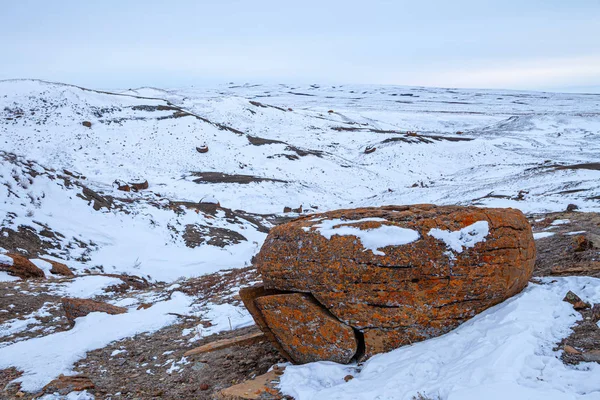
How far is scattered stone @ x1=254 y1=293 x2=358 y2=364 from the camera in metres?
5.29

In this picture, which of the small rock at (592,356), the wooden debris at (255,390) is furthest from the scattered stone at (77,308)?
the small rock at (592,356)

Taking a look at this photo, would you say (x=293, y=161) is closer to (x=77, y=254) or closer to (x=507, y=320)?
(x=77, y=254)

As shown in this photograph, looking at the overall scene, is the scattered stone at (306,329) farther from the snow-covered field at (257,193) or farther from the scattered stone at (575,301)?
the scattered stone at (575,301)

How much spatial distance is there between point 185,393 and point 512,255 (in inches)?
185

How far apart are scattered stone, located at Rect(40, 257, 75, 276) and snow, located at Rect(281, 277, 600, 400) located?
10615 mm

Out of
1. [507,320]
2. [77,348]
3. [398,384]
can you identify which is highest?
[507,320]

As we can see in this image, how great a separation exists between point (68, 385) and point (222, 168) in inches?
1341

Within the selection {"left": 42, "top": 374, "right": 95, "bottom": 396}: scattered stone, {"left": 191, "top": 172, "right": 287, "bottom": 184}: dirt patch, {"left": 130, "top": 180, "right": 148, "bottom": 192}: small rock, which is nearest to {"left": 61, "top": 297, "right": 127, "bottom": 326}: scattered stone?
{"left": 42, "top": 374, "right": 95, "bottom": 396}: scattered stone

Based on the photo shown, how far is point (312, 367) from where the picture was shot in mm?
5199

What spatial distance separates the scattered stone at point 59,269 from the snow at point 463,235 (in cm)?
1210

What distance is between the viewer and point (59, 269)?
12.9m

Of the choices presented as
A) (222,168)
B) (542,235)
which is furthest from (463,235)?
(222,168)

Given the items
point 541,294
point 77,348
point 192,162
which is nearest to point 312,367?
point 541,294

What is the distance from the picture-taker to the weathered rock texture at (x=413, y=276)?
5191mm
